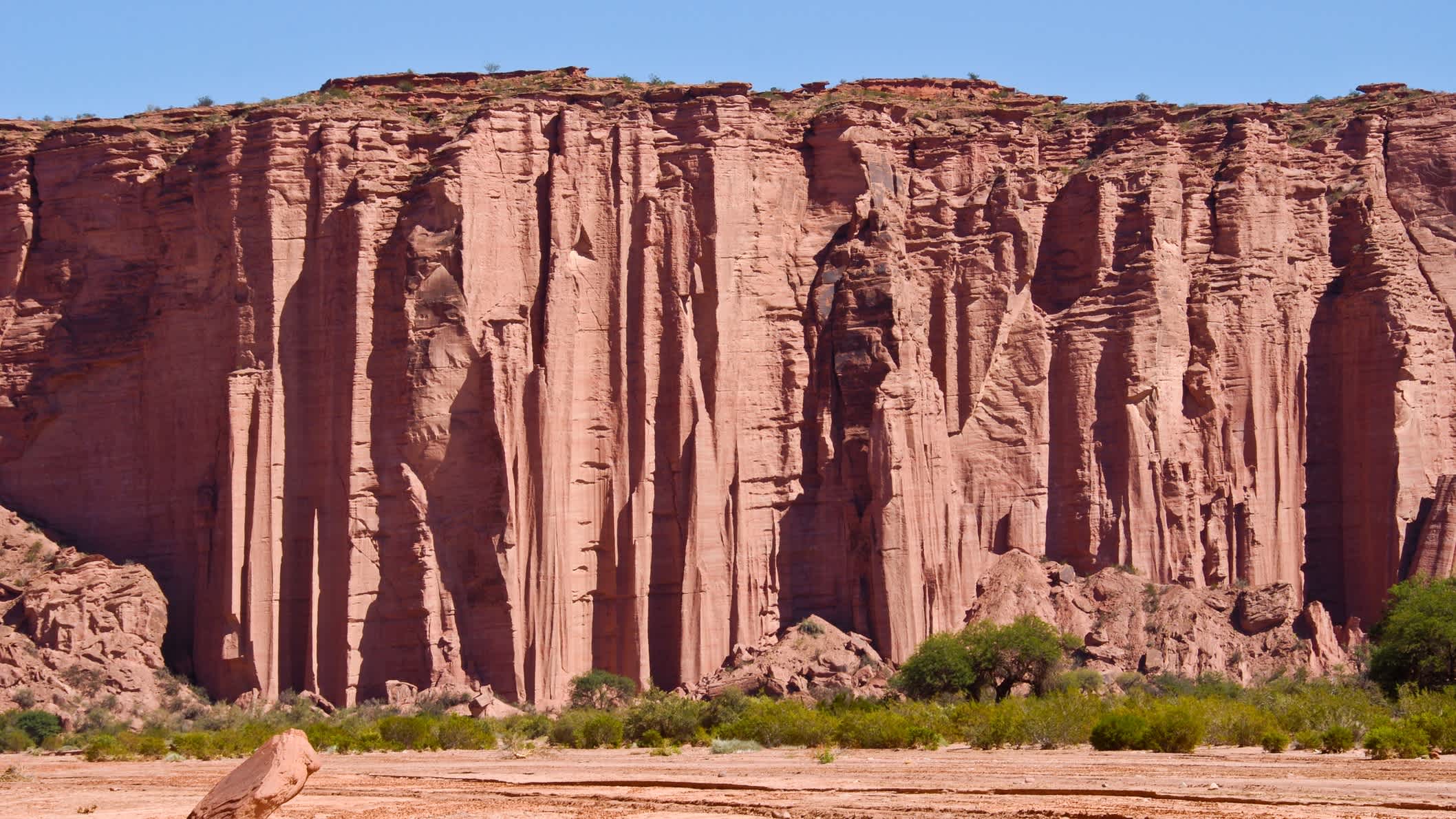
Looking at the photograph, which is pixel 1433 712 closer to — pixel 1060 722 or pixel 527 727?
pixel 1060 722

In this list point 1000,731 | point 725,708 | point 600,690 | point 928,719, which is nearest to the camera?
point 1000,731

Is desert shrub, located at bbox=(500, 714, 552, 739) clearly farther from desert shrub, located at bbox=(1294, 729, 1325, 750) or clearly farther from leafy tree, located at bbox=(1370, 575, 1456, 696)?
leafy tree, located at bbox=(1370, 575, 1456, 696)

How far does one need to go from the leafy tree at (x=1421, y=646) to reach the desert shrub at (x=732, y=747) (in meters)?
13.0

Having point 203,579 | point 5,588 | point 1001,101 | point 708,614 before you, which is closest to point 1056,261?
point 1001,101

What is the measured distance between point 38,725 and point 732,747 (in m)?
14.4

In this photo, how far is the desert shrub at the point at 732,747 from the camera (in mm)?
41156

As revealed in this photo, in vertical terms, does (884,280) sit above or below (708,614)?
above

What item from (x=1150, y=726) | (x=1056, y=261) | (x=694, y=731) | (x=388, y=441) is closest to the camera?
(x=1150, y=726)

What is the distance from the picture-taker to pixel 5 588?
52000 millimetres

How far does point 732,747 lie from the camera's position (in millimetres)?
41406

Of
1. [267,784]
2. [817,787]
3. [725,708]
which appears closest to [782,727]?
[725,708]

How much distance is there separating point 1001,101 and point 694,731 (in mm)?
23541

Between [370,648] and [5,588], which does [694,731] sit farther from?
[5,588]

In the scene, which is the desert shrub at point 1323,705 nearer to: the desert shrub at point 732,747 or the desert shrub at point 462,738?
the desert shrub at point 732,747
